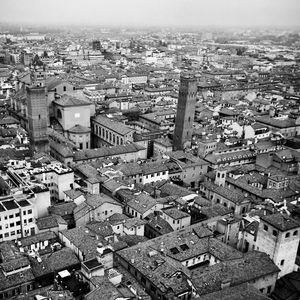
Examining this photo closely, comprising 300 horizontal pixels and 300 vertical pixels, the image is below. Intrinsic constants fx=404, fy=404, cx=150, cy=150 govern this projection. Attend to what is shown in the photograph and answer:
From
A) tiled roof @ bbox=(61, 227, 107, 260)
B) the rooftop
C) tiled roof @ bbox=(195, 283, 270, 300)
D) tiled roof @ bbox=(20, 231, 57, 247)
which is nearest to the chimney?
tiled roof @ bbox=(195, 283, 270, 300)

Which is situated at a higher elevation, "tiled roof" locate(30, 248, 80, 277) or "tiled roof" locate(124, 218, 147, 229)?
"tiled roof" locate(124, 218, 147, 229)

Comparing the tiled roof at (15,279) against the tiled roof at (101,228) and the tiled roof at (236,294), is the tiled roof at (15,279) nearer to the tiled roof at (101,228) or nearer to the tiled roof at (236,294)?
the tiled roof at (101,228)

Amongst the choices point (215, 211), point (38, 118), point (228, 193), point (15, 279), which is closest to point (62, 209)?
point (15, 279)

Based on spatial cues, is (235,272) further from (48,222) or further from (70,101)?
(70,101)

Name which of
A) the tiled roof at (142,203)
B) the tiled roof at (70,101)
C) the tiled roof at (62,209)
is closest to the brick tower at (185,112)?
the tiled roof at (70,101)

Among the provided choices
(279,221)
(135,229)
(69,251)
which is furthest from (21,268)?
(279,221)

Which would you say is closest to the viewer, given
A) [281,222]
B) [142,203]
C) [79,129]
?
[281,222]

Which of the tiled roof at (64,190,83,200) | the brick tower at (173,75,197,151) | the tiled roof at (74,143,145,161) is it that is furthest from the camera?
the brick tower at (173,75,197,151)

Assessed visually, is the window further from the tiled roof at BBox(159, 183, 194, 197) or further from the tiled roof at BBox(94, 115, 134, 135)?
the tiled roof at BBox(159, 183, 194, 197)

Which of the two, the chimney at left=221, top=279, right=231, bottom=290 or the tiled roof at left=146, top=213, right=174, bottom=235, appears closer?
the chimney at left=221, top=279, right=231, bottom=290
